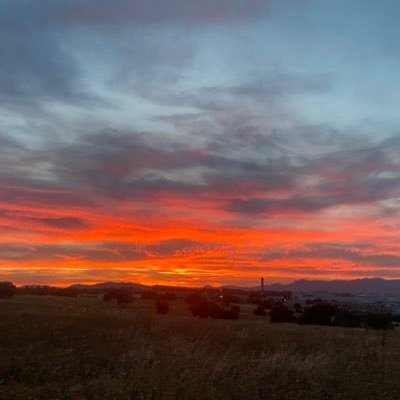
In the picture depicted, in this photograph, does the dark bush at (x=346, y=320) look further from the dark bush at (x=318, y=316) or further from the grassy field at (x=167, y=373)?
the grassy field at (x=167, y=373)

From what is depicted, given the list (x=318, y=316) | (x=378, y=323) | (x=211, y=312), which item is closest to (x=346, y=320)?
(x=318, y=316)

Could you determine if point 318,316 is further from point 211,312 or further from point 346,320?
point 211,312

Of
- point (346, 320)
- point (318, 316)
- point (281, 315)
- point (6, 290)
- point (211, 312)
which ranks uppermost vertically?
point (6, 290)

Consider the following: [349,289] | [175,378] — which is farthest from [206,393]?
[349,289]

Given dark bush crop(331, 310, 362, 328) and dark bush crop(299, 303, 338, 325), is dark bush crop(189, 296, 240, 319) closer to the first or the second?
dark bush crop(299, 303, 338, 325)

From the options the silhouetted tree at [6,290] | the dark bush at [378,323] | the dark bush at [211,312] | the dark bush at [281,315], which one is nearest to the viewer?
the dark bush at [211,312]

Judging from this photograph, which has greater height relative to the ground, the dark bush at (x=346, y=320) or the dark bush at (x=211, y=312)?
the dark bush at (x=211, y=312)

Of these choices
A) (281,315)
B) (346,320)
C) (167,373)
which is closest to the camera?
(167,373)

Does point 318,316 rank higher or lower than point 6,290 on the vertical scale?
lower

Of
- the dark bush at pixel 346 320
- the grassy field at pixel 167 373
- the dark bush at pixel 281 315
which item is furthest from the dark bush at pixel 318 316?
the grassy field at pixel 167 373

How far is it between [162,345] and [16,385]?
6.53 metres

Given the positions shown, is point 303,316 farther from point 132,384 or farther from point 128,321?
point 132,384

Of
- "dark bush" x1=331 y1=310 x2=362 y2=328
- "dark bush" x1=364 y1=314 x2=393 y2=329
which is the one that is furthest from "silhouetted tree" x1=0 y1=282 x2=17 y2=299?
"dark bush" x1=364 y1=314 x2=393 y2=329

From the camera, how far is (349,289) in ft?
640
